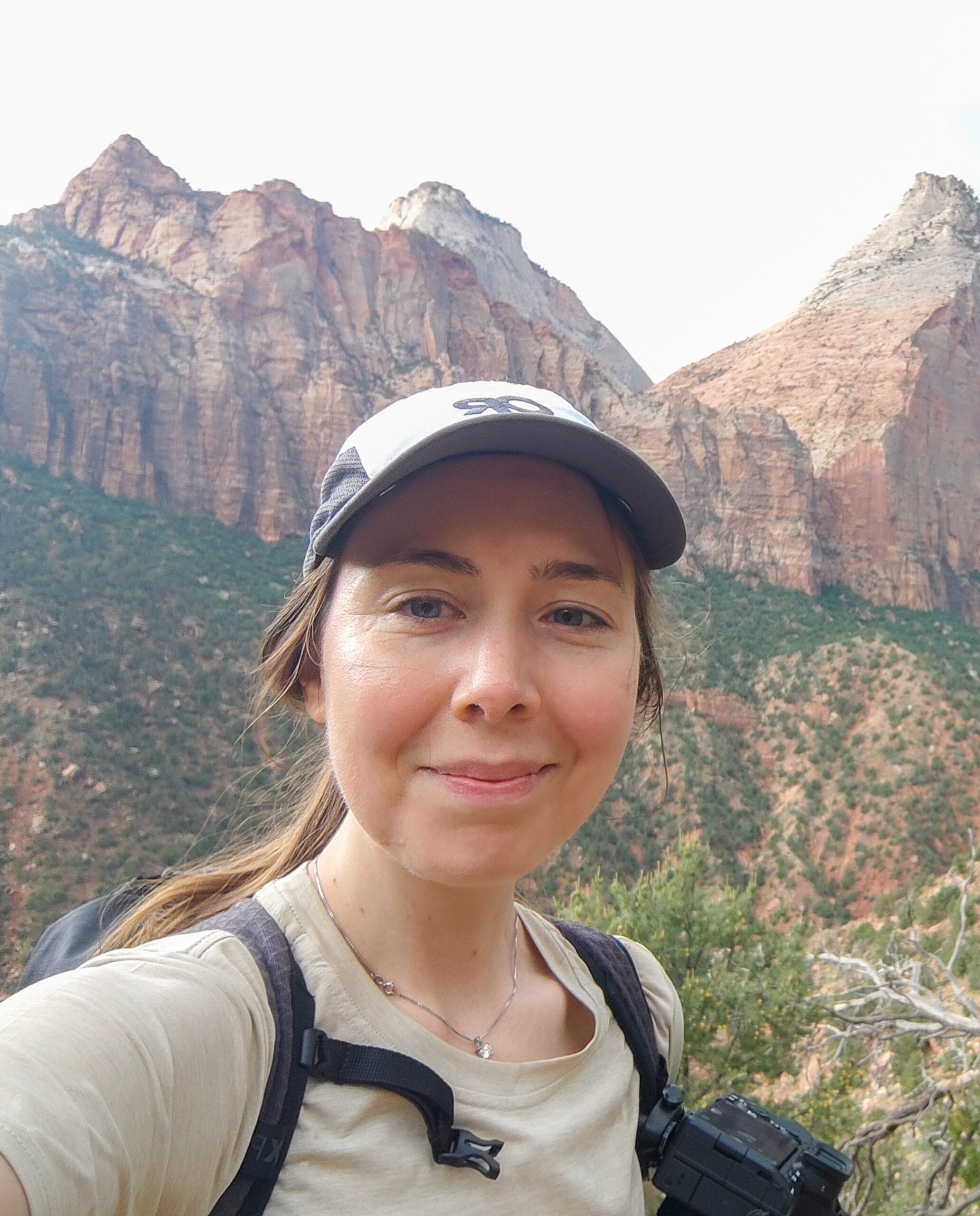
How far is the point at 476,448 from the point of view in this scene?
3.75 ft

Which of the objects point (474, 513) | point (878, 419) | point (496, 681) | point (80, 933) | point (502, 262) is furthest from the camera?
point (502, 262)

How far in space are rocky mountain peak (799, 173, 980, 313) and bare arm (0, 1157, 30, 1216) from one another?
62953mm

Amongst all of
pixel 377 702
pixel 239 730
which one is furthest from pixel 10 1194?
pixel 239 730

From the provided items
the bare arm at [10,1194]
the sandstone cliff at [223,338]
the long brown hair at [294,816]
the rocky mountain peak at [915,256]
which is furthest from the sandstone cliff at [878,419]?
the bare arm at [10,1194]

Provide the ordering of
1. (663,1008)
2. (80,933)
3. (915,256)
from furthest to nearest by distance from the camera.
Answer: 1. (915,256)
2. (663,1008)
3. (80,933)

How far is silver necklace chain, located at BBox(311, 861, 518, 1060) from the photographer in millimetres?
1198

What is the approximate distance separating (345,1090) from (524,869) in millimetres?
381

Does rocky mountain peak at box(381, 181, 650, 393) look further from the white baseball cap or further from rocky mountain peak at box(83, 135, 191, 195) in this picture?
the white baseball cap

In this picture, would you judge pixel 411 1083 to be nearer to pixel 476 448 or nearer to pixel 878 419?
pixel 476 448

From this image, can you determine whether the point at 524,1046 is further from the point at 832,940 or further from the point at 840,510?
the point at 840,510

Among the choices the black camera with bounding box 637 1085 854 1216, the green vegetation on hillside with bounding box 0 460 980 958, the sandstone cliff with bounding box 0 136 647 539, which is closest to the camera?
the black camera with bounding box 637 1085 854 1216

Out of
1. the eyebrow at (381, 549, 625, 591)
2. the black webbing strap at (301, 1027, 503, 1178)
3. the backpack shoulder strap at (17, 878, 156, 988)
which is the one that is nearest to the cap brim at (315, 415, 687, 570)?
the eyebrow at (381, 549, 625, 591)

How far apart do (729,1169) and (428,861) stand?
844 millimetres

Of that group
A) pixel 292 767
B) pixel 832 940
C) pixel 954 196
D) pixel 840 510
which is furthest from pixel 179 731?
pixel 954 196
